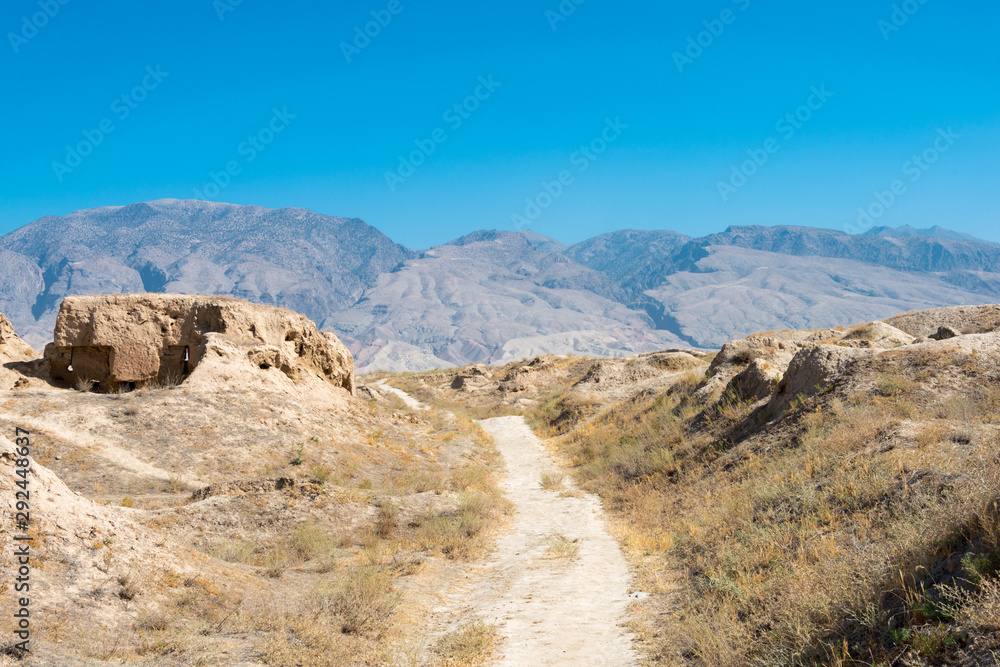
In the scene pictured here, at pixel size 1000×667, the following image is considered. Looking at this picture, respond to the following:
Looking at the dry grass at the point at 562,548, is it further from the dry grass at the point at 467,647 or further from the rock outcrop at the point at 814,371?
the rock outcrop at the point at 814,371

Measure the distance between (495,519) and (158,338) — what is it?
13.8 meters

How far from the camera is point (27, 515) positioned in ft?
18.9

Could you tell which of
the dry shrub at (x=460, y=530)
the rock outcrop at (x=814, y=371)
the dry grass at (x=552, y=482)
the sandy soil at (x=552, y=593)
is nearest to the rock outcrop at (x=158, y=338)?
the dry grass at (x=552, y=482)

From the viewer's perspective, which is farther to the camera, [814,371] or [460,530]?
[814,371]

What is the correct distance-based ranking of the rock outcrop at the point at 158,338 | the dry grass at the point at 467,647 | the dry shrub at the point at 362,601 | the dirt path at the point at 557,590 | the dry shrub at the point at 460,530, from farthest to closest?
the rock outcrop at the point at 158,338, the dry shrub at the point at 460,530, the dry shrub at the point at 362,601, the dirt path at the point at 557,590, the dry grass at the point at 467,647

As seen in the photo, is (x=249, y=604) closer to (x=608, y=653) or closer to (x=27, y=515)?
(x=27, y=515)

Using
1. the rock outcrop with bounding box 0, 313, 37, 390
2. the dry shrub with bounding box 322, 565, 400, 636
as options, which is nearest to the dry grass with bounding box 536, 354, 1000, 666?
the dry shrub with bounding box 322, 565, 400, 636

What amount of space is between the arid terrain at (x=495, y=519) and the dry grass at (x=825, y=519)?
1.3 inches

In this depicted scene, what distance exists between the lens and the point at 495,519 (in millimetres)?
11797

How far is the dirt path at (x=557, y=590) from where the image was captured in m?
6.02

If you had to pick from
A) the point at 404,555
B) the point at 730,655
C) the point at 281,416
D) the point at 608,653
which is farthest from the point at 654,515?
the point at 281,416

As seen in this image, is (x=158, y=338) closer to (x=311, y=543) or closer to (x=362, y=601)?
(x=311, y=543)

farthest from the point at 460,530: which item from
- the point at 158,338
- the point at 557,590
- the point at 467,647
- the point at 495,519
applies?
the point at 158,338

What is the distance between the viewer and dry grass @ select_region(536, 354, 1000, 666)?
449 centimetres
